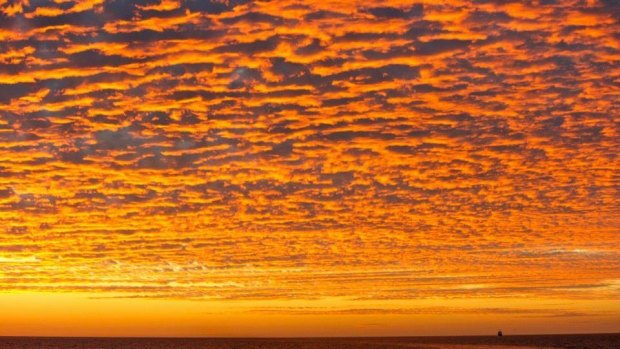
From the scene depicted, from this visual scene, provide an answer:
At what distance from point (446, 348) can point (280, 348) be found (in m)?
33.1

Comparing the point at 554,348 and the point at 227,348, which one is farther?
the point at 227,348

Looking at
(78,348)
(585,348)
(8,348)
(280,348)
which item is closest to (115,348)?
(78,348)

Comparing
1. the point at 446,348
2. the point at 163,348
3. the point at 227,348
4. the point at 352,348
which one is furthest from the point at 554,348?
the point at 163,348

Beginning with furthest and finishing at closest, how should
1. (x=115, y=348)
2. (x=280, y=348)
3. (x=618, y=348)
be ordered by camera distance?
(x=115, y=348), (x=280, y=348), (x=618, y=348)

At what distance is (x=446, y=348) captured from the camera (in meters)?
166

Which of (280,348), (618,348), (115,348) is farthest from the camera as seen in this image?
(115,348)

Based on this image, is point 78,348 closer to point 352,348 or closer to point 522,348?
point 352,348

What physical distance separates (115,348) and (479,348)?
73.4 metres

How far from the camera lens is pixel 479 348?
6314 inches

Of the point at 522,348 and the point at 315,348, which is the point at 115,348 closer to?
the point at 315,348

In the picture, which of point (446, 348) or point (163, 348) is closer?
point (446, 348)

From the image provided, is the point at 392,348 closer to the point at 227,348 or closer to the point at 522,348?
the point at 522,348

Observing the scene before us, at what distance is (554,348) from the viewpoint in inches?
5994

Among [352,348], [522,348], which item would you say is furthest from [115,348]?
[522,348]
